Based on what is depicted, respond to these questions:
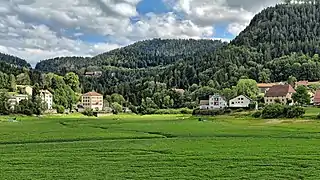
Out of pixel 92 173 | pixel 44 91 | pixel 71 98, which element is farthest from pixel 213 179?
pixel 71 98

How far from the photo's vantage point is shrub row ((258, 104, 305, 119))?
283 ft

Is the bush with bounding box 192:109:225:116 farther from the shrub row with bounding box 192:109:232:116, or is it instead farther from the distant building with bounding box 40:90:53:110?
the distant building with bounding box 40:90:53:110

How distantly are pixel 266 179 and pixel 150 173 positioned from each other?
6809 millimetres

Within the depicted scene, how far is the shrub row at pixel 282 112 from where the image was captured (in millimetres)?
86125

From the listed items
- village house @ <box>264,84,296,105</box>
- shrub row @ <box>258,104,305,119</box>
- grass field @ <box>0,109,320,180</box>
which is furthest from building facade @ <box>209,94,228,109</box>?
grass field @ <box>0,109,320,180</box>

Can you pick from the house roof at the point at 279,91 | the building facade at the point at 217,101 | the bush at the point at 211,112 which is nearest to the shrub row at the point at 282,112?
the bush at the point at 211,112

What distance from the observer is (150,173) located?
1073 inches

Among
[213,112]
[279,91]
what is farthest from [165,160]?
[279,91]

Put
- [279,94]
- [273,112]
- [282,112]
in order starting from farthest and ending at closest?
[279,94], [273,112], [282,112]

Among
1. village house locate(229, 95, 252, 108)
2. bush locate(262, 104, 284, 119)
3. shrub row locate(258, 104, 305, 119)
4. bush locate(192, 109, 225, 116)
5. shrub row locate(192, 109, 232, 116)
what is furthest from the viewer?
village house locate(229, 95, 252, 108)

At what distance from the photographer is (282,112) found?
297 ft

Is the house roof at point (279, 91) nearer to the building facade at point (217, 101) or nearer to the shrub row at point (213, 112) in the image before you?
the building facade at point (217, 101)

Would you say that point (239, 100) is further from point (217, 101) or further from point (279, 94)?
point (217, 101)

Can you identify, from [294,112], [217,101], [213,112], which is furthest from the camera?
[217,101]
